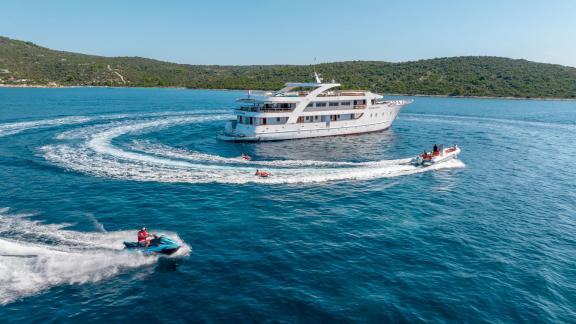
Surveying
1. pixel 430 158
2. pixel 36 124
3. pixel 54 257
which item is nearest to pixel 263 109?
pixel 430 158

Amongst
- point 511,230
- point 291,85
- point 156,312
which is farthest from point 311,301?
point 291,85

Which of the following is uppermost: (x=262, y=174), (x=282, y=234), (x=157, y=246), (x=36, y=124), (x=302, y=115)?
(x=302, y=115)

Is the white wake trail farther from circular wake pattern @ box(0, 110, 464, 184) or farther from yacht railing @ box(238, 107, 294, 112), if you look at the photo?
yacht railing @ box(238, 107, 294, 112)

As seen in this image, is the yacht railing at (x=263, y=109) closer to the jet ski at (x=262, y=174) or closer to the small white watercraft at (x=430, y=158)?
the jet ski at (x=262, y=174)

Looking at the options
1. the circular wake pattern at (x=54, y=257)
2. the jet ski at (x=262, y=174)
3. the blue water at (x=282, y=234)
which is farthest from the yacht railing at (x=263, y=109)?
the circular wake pattern at (x=54, y=257)

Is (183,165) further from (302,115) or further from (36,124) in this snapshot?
(36,124)

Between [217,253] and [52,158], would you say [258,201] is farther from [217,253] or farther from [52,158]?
[52,158]

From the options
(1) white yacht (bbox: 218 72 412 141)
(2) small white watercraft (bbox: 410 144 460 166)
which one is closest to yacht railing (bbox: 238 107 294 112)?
(1) white yacht (bbox: 218 72 412 141)
